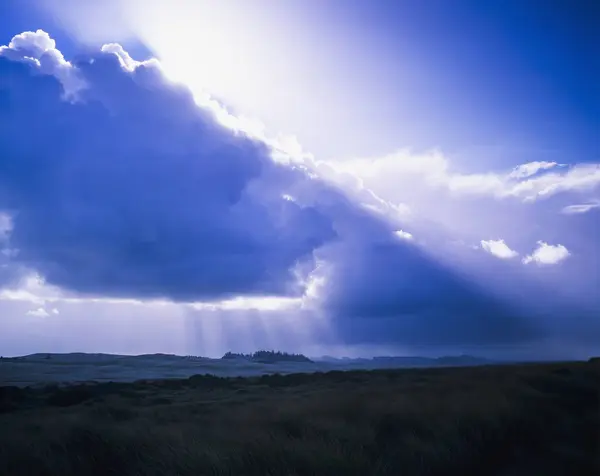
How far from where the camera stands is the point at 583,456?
9.95m

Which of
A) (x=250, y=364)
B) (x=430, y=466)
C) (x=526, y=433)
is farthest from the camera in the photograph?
(x=250, y=364)

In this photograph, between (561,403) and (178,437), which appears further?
(561,403)

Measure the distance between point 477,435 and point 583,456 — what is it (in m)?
2.11

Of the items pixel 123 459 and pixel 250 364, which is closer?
pixel 123 459

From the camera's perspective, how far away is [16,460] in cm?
995

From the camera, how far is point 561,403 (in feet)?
54.7

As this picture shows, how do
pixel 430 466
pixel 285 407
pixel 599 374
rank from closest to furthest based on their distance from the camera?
pixel 430 466
pixel 285 407
pixel 599 374

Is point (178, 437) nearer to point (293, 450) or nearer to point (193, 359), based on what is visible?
point (293, 450)

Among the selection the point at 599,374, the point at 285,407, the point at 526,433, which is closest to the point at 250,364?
the point at 599,374

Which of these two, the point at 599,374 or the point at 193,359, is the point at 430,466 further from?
the point at 193,359

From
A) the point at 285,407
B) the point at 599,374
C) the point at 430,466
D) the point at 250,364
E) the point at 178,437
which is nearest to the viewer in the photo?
the point at 430,466

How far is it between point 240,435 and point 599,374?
2167cm

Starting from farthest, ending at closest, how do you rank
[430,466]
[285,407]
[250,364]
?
[250,364], [285,407], [430,466]

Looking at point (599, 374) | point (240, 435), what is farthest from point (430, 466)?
point (599, 374)
